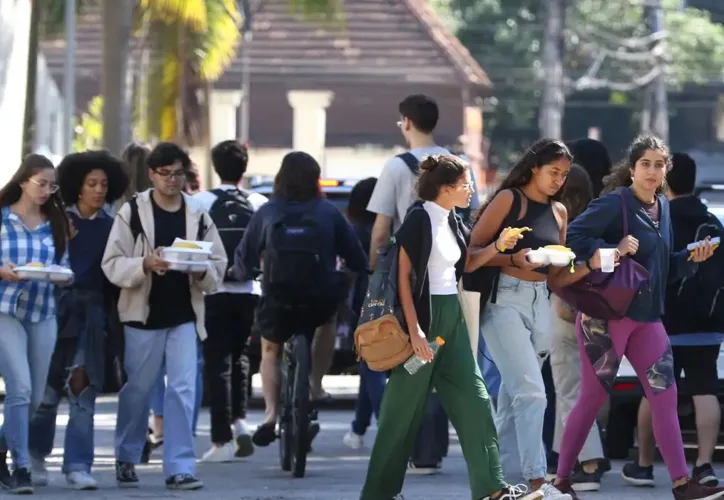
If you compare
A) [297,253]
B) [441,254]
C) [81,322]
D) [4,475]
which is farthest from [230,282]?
[441,254]

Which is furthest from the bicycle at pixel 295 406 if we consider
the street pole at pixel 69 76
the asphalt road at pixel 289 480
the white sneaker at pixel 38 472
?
the street pole at pixel 69 76

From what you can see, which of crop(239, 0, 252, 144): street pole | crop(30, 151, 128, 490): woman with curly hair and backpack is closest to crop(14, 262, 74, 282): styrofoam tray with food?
crop(30, 151, 128, 490): woman with curly hair and backpack

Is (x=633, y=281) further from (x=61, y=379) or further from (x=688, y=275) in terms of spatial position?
(x=61, y=379)

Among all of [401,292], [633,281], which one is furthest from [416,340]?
[633,281]

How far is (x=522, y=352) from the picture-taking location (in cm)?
986

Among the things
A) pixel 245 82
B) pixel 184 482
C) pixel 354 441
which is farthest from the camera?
pixel 245 82

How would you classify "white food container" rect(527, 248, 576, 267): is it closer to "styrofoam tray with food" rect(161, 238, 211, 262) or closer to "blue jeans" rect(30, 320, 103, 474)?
"styrofoam tray with food" rect(161, 238, 211, 262)

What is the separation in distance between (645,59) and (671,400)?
55.1 m

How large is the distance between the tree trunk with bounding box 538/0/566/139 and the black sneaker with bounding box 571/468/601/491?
141 ft

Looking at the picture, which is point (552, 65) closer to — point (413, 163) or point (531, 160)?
point (413, 163)

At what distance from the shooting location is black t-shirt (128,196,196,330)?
10906 mm

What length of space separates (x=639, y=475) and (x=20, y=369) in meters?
3.41

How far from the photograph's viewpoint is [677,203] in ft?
36.2

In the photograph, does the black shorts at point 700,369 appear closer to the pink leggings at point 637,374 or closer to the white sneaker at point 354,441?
the pink leggings at point 637,374
